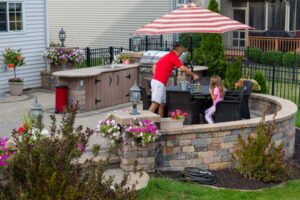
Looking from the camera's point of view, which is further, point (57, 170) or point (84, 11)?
point (84, 11)

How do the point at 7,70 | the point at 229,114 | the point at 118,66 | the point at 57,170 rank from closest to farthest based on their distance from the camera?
the point at 57,170 < the point at 229,114 < the point at 118,66 < the point at 7,70

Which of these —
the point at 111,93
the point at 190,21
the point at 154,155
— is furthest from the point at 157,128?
the point at 111,93

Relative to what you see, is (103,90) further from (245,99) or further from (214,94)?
(245,99)

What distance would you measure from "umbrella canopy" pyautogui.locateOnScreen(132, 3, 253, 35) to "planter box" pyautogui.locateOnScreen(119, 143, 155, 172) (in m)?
3.16

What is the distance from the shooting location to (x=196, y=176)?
25.8 feet

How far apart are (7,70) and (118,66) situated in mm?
3516

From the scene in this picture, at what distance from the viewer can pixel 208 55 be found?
1593 centimetres

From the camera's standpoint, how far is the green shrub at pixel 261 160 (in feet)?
26.5

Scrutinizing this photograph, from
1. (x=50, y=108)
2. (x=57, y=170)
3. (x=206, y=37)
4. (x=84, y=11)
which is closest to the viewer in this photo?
(x=57, y=170)

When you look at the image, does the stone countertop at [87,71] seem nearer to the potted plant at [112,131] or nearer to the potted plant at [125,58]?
the potted plant at [125,58]

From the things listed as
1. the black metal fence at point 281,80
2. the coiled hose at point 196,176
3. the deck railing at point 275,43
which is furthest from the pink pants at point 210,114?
the deck railing at point 275,43

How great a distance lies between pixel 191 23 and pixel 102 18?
61.1 feet

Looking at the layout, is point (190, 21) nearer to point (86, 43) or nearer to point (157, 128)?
point (157, 128)

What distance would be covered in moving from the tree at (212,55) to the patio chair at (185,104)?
5558 millimetres
